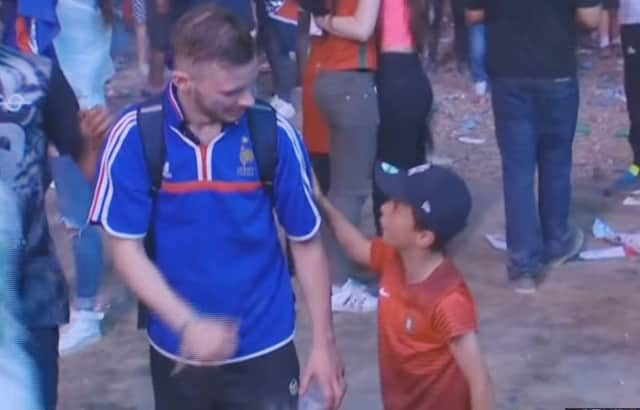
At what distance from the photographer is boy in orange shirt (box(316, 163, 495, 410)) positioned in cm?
397

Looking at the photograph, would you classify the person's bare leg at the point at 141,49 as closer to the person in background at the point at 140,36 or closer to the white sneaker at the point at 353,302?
the person in background at the point at 140,36

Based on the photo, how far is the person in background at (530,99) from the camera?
6.52 m

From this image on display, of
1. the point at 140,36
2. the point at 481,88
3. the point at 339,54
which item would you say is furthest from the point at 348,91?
the point at 140,36

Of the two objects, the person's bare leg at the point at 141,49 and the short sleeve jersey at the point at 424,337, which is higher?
the short sleeve jersey at the point at 424,337

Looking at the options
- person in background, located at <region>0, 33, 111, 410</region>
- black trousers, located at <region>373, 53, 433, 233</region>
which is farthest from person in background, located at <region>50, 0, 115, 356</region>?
person in background, located at <region>0, 33, 111, 410</region>

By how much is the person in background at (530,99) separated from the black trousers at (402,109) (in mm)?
391

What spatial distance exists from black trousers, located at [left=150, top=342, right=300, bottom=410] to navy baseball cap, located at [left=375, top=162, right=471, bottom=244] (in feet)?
1.97

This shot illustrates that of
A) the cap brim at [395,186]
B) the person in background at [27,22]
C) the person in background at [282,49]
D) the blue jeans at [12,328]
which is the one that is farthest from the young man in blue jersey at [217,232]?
the person in background at [282,49]

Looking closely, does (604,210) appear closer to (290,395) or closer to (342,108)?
(342,108)

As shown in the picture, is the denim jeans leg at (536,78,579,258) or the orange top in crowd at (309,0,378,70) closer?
the orange top in crowd at (309,0,378,70)

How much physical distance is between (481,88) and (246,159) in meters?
8.75

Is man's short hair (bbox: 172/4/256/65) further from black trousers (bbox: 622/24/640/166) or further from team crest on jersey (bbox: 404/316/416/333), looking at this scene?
black trousers (bbox: 622/24/640/166)

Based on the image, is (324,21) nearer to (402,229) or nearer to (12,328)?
(402,229)

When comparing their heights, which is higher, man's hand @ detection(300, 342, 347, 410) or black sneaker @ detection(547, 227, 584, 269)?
man's hand @ detection(300, 342, 347, 410)
